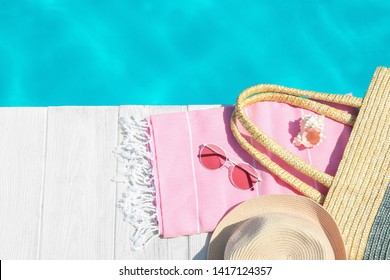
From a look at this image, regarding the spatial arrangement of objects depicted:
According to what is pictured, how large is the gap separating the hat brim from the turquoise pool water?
0.89 meters

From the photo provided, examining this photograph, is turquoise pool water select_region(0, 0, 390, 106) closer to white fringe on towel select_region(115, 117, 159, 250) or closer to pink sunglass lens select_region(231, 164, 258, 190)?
white fringe on towel select_region(115, 117, 159, 250)

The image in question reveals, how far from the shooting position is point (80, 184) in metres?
2.47

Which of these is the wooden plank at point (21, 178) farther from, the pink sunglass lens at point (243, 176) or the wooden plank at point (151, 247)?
the pink sunglass lens at point (243, 176)

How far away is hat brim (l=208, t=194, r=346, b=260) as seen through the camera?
88.3 inches

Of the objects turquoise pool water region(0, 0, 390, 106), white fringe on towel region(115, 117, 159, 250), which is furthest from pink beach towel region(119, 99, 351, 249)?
turquoise pool water region(0, 0, 390, 106)

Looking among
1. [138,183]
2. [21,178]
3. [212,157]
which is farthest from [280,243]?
[21,178]

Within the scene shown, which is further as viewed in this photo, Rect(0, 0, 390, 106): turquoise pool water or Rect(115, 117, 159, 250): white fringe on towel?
Rect(0, 0, 390, 106): turquoise pool water

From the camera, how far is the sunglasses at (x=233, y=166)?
2420 mm

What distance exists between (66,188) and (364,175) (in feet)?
4.26

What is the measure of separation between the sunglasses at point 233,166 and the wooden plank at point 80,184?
16.4 inches

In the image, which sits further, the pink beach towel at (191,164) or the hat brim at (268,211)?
the pink beach towel at (191,164)

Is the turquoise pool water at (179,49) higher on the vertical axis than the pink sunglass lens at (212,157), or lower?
higher

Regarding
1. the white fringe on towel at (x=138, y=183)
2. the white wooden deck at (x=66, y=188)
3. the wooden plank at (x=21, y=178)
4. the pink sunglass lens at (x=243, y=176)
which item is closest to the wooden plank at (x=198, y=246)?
the white wooden deck at (x=66, y=188)

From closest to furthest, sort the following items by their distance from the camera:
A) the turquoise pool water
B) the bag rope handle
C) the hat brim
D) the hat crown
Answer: the hat crown, the hat brim, the bag rope handle, the turquoise pool water
